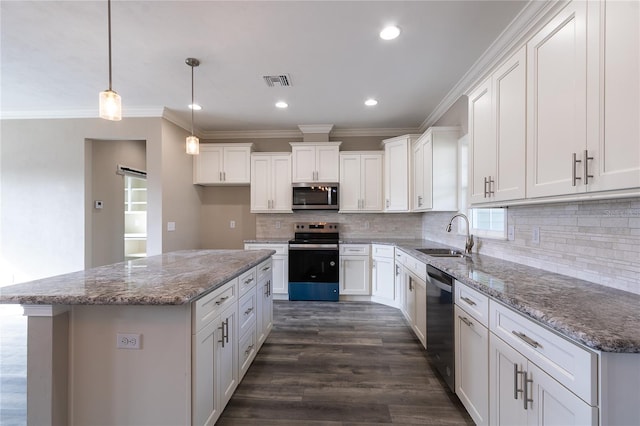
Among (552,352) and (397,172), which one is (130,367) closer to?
(552,352)

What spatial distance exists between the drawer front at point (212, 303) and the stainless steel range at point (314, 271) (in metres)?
2.15

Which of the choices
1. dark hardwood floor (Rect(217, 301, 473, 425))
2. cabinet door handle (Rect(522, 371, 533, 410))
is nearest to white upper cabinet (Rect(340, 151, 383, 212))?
dark hardwood floor (Rect(217, 301, 473, 425))

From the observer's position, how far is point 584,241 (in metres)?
1.54

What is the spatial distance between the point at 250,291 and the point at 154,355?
0.96m

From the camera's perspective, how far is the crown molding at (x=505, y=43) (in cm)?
181

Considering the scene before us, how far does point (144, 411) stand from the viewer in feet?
4.45

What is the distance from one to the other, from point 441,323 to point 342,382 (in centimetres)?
89

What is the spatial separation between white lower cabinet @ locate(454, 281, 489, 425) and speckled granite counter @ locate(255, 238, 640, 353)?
0.12 m

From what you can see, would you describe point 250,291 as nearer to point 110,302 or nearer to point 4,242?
point 110,302

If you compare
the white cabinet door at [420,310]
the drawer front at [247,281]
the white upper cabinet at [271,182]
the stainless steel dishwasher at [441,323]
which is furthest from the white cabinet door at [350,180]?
the drawer front at [247,281]

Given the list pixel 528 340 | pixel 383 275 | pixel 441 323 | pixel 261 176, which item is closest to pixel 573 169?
pixel 528 340

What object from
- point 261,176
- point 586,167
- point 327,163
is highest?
point 327,163

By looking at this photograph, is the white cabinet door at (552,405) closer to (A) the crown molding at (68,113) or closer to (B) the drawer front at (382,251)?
(B) the drawer front at (382,251)

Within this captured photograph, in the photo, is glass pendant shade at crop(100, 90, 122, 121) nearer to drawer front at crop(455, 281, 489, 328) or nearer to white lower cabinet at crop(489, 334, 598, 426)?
drawer front at crop(455, 281, 489, 328)
